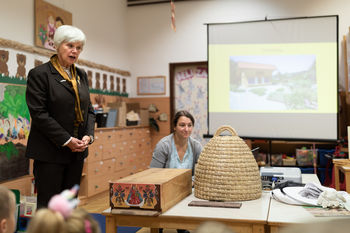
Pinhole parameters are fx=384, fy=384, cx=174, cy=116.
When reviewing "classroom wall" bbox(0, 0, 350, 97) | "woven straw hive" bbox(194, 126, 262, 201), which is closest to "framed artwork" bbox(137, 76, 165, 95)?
"classroom wall" bbox(0, 0, 350, 97)

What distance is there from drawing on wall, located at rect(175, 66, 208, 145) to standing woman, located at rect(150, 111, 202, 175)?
3050 mm

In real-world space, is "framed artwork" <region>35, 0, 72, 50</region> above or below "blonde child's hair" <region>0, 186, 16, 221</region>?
above

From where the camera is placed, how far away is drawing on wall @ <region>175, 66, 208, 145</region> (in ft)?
19.6

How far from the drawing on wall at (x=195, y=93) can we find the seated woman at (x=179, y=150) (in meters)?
3.05

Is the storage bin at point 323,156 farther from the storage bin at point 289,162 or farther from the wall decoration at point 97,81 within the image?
the wall decoration at point 97,81

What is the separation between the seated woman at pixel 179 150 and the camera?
9.12ft

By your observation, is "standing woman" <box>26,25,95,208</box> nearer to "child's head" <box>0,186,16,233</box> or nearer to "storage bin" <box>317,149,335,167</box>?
"child's head" <box>0,186,16,233</box>

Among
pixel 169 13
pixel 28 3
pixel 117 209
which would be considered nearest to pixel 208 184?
pixel 117 209

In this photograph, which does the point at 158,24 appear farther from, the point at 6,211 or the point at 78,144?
the point at 6,211

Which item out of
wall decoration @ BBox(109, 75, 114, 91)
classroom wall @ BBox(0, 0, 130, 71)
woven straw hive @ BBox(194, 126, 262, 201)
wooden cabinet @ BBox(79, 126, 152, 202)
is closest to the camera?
woven straw hive @ BBox(194, 126, 262, 201)

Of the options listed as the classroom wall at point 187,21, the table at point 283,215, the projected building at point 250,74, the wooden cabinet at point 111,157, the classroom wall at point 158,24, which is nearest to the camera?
the table at point 283,215

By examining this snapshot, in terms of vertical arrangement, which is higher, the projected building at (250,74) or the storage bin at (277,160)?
the projected building at (250,74)

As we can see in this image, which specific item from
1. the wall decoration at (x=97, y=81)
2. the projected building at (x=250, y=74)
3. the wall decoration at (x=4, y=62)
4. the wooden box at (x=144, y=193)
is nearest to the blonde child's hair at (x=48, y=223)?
the wooden box at (x=144, y=193)

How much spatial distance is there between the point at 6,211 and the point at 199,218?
74 centimetres
